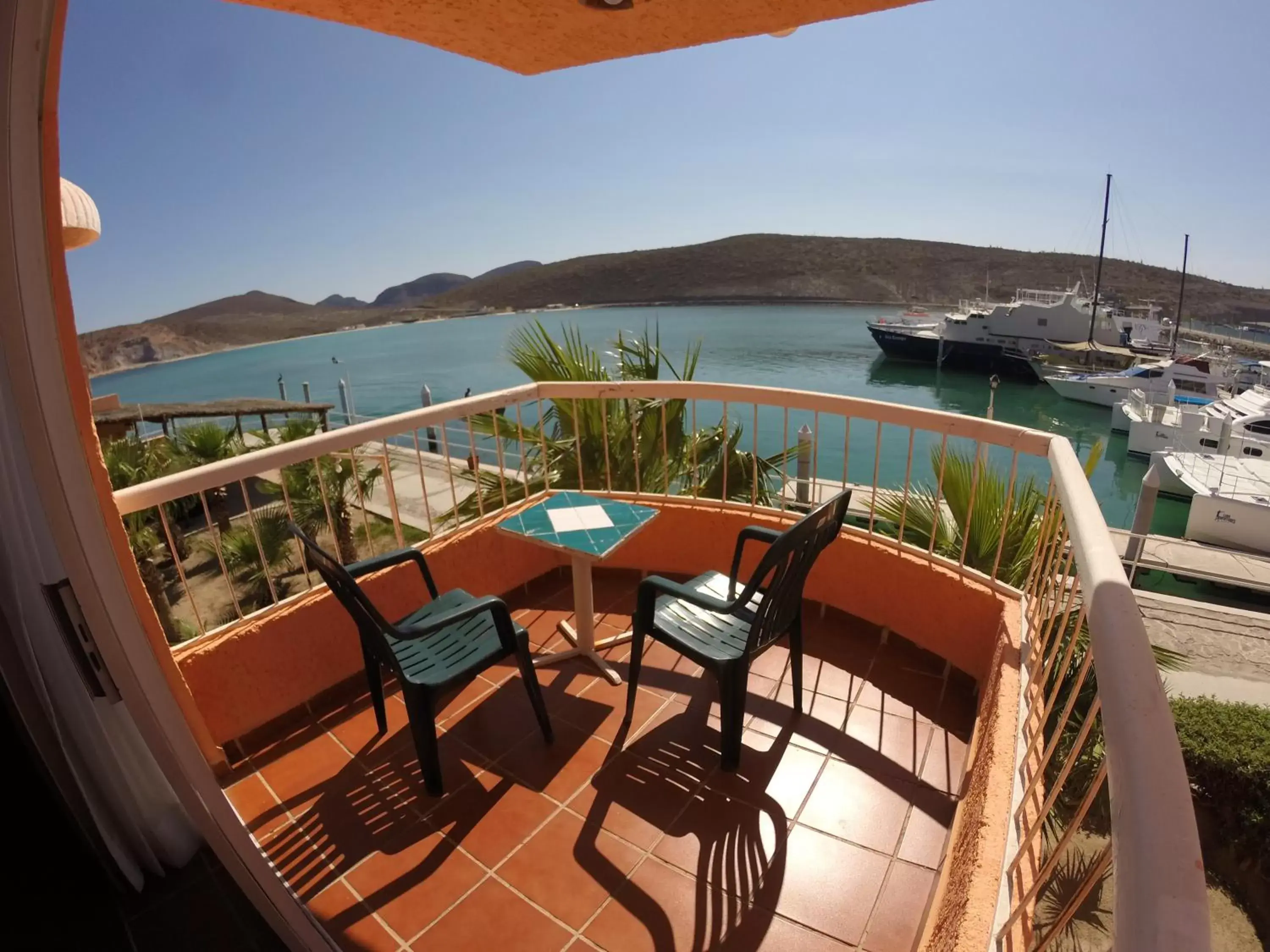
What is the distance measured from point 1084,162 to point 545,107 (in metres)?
40.1

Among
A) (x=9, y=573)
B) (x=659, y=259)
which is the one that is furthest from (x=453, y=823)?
(x=659, y=259)

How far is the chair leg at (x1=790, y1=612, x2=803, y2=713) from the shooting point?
2125mm

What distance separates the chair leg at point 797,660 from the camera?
2.12 meters

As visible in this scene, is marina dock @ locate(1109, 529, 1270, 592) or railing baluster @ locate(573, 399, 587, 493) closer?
railing baluster @ locate(573, 399, 587, 493)

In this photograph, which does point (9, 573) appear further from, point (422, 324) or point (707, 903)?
point (422, 324)

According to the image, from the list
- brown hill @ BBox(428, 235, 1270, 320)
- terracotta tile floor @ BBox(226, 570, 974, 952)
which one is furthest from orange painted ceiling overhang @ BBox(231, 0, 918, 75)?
brown hill @ BBox(428, 235, 1270, 320)

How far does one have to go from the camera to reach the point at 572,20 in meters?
1.54

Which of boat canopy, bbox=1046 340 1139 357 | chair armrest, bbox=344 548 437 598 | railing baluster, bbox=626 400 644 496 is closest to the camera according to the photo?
chair armrest, bbox=344 548 437 598

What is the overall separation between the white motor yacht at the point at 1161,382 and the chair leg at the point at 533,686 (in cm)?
2541

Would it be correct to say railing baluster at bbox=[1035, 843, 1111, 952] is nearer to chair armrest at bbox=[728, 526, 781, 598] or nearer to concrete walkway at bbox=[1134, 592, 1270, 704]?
chair armrest at bbox=[728, 526, 781, 598]

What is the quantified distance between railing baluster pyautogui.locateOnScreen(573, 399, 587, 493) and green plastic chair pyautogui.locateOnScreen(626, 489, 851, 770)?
107 centimetres

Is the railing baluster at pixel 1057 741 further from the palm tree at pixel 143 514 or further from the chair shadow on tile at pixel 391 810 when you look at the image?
the palm tree at pixel 143 514

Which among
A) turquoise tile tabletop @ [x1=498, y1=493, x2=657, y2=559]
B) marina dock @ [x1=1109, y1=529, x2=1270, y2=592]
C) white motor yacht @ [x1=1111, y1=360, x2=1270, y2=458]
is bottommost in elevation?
marina dock @ [x1=1109, y1=529, x2=1270, y2=592]

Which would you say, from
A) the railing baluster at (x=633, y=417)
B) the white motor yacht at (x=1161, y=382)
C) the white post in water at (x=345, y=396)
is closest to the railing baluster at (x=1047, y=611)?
the railing baluster at (x=633, y=417)
